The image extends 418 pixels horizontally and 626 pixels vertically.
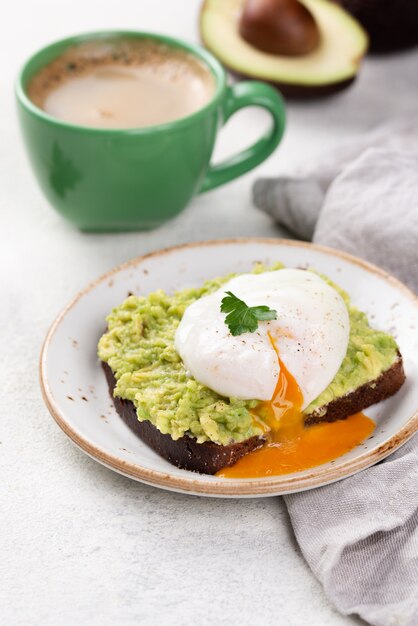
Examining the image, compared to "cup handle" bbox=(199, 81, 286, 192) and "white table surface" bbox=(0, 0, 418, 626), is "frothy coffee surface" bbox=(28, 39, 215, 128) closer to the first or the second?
"cup handle" bbox=(199, 81, 286, 192)

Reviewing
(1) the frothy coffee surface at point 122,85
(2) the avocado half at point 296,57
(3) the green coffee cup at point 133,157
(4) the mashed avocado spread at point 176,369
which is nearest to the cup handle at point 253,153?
(3) the green coffee cup at point 133,157

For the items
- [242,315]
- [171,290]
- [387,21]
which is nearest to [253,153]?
[171,290]

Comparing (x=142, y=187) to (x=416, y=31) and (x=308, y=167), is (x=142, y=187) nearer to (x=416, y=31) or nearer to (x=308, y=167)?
(x=308, y=167)

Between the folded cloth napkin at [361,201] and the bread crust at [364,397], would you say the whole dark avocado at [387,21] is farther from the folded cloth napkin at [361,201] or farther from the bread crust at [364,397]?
the bread crust at [364,397]

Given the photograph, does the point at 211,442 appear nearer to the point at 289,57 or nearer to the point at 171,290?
the point at 171,290

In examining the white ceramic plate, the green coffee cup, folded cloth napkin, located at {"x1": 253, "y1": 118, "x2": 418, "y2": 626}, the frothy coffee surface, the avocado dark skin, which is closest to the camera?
folded cloth napkin, located at {"x1": 253, "y1": 118, "x2": 418, "y2": 626}

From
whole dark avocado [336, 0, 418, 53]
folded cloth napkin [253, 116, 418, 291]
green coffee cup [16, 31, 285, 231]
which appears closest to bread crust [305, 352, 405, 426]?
folded cloth napkin [253, 116, 418, 291]

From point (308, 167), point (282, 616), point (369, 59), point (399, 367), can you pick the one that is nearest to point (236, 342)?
point (399, 367)
